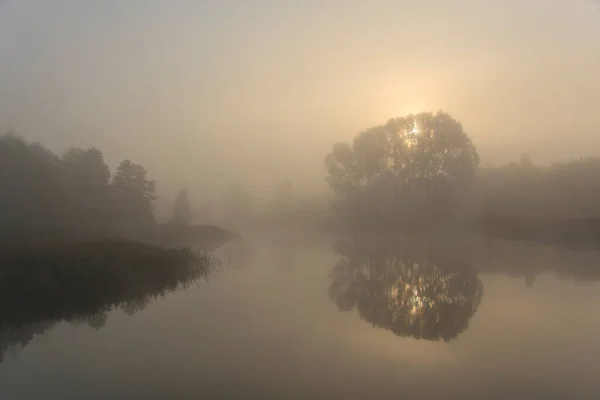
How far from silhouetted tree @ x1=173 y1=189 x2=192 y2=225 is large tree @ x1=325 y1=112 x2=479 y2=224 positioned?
26.0m

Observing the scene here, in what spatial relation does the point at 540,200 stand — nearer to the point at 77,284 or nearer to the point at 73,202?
the point at 77,284

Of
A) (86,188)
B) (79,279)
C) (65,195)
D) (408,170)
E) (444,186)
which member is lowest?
(79,279)

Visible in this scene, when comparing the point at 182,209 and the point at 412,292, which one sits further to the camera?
the point at 182,209

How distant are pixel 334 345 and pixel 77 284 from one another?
41.5ft

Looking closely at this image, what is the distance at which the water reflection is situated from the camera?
13992 millimetres

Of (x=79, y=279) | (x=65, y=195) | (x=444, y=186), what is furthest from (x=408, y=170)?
(x=79, y=279)

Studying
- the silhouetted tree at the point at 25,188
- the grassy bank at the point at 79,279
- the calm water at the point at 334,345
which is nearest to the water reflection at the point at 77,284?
the grassy bank at the point at 79,279

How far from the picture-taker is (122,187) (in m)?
54.5

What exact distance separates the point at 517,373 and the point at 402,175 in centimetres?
5343

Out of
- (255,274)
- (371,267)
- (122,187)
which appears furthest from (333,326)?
(122,187)

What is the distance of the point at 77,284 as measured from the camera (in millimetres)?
17953

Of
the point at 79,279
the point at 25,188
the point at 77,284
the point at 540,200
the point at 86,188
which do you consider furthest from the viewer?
the point at 540,200

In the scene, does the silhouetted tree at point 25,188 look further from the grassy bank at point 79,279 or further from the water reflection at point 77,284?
the water reflection at point 77,284

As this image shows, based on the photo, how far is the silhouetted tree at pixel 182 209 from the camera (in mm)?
45156
